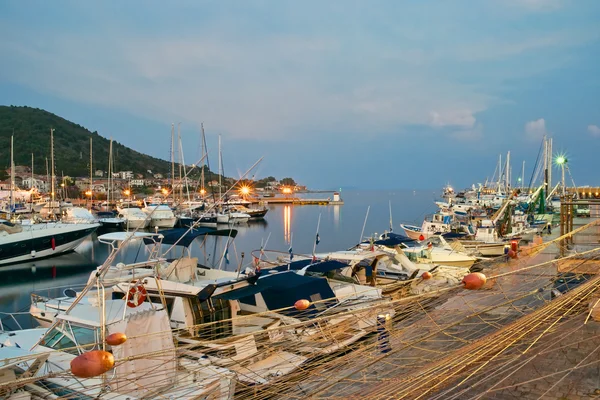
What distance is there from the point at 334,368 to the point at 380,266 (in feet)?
36.6

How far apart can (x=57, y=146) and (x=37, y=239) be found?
96868 millimetres

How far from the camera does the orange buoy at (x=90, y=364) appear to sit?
7.97 ft

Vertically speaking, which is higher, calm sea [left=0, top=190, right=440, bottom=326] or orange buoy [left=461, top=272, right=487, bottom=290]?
orange buoy [left=461, top=272, right=487, bottom=290]

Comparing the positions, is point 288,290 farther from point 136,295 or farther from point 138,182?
point 138,182

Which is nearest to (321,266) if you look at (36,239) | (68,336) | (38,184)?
(68,336)

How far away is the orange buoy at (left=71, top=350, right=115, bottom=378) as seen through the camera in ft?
7.97

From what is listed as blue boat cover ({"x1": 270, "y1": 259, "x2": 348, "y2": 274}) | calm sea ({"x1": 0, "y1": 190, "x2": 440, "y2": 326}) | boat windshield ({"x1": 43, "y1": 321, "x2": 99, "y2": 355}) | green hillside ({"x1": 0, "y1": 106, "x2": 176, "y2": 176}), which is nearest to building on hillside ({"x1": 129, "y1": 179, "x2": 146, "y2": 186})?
green hillside ({"x1": 0, "y1": 106, "x2": 176, "y2": 176})

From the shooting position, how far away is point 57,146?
358 ft

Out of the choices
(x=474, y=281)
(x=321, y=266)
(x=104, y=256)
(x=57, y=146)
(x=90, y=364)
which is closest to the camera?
(x=90, y=364)

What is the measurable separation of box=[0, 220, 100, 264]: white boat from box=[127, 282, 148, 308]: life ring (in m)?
21.7

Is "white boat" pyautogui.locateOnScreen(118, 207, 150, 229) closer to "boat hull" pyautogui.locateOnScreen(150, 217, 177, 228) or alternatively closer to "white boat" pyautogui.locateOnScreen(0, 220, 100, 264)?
"boat hull" pyautogui.locateOnScreen(150, 217, 177, 228)

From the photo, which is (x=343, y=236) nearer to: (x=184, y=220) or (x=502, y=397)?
(x=184, y=220)

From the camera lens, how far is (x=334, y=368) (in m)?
4.88

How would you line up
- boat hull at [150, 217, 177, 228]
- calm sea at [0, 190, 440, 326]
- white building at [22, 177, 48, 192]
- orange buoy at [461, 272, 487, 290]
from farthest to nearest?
white building at [22, 177, 48, 192] → boat hull at [150, 217, 177, 228] → calm sea at [0, 190, 440, 326] → orange buoy at [461, 272, 487, 290]
